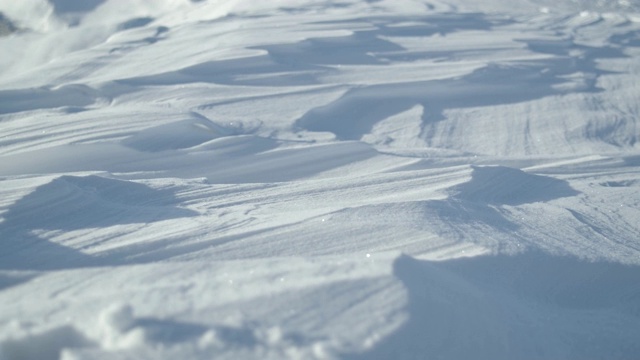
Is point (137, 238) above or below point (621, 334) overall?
above

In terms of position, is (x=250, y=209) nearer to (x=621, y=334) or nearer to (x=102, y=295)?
(x=102, y=295)

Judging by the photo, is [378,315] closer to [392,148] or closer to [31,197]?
[31,197]

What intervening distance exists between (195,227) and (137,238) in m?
0.13

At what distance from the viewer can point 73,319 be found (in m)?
1.02

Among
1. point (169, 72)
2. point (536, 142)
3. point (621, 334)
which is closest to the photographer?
point (621, 334)

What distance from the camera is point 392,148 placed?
2240 mm

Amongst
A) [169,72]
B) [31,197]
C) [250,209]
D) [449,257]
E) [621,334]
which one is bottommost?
[621,334]

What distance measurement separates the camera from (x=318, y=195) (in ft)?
5.58

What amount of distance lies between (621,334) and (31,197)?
1249 millimetres

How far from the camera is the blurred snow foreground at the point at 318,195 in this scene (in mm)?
1056

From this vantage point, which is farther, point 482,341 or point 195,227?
point 195,227

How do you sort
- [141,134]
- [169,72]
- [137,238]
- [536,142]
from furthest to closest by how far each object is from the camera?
1. [169,72]
2. [536,142]
3. [141,134]
4. [137,238]

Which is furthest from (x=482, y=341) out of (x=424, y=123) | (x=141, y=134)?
(x=424, y=123)

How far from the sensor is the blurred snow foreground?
106 cm
